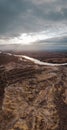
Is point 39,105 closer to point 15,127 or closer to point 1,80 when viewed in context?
point 15,127

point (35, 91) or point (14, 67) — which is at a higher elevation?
point (14, 67)

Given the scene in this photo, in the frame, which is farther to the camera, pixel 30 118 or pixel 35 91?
pixel 35 91

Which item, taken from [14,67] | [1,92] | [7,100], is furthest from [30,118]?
[14,67]

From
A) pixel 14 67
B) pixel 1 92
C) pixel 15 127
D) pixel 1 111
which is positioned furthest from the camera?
pixel 14 67

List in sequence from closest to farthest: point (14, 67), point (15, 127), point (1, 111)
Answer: point (15, 127)
point (1, 111)
point (14, 67)

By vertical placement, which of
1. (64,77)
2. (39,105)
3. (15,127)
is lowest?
(15,127)

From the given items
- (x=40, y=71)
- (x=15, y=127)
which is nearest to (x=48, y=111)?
(x=15, y=127)
